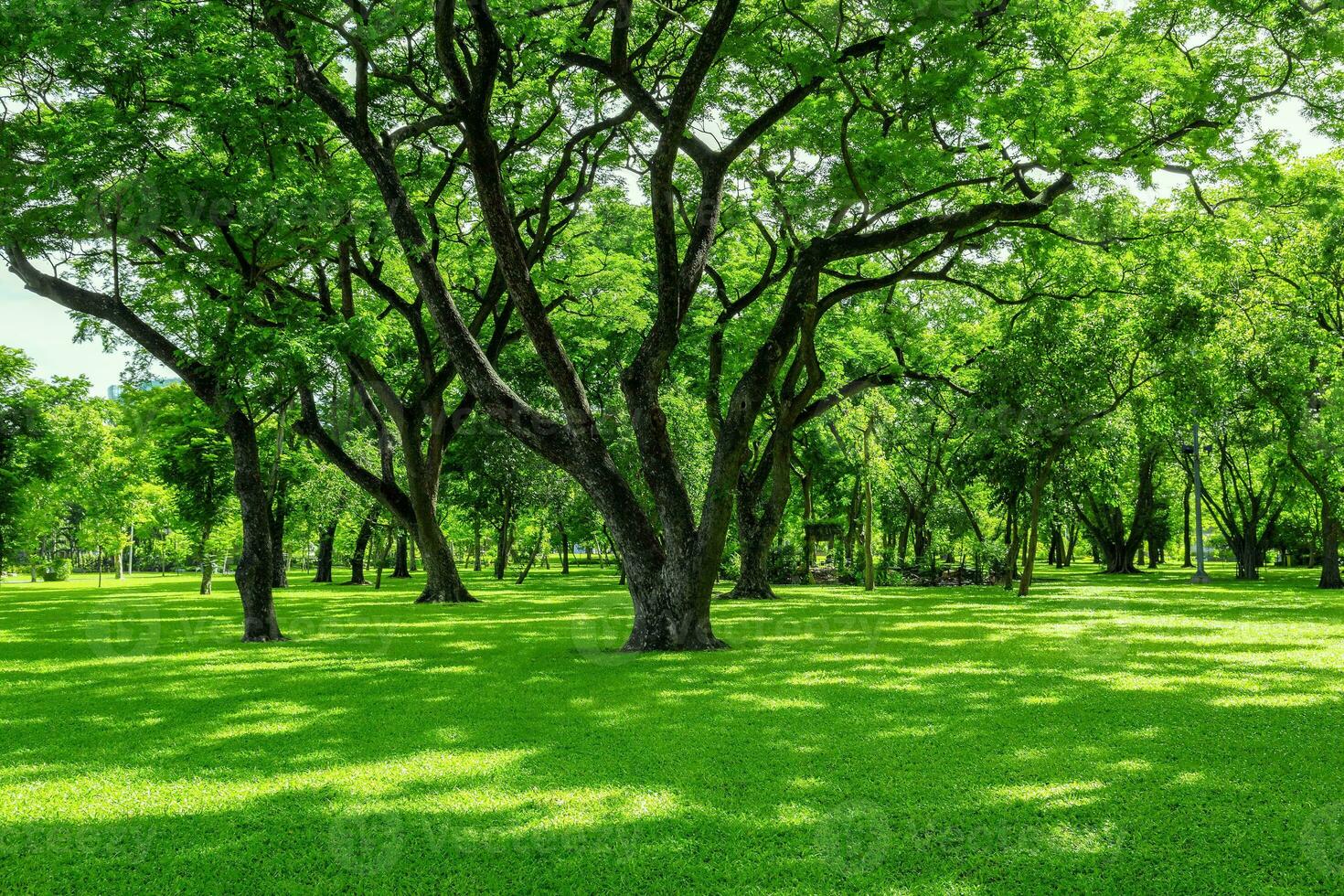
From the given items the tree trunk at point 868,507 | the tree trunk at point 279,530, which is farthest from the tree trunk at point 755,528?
the tree trunk at point 279,530

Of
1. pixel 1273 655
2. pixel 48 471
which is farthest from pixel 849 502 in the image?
pixel 48 471

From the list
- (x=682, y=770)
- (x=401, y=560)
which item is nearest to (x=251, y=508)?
(x=682, y=770)

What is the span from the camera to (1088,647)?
37.0 ft

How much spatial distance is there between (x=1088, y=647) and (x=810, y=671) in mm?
4234

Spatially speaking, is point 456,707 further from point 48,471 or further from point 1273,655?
point 48,471

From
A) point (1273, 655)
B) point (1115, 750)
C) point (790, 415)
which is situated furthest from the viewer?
point (790, 415)

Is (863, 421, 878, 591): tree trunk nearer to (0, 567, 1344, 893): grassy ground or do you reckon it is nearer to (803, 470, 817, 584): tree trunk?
(803, 470, 817, 584): tree trunk

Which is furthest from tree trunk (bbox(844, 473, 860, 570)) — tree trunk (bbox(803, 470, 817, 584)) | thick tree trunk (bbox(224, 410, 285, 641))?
thick tree trunk (bbox(224, 410, 285, 641))

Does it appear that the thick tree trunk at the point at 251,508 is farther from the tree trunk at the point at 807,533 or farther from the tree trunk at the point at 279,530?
the tree trunk at the point at 807,533

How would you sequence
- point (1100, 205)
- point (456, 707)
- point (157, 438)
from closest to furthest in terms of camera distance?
point (456, 707) → point (1100, 205) → point (157, 438)

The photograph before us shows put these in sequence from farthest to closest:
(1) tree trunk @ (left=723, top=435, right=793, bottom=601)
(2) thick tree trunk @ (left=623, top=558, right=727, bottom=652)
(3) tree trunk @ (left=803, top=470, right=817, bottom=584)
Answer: (3) tree trunk @ (left=803, top=470, right=817, bottom=584)
(1) tree trunk @ (left=723, top=435, right=793, bottom=601)
(2) thick tree trunk @ (left=623, top=558, right=727, bottom=652)

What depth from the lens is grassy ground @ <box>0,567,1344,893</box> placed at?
385cm

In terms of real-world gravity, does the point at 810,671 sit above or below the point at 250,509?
below

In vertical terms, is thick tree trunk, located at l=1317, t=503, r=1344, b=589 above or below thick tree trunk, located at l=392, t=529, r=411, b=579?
above
